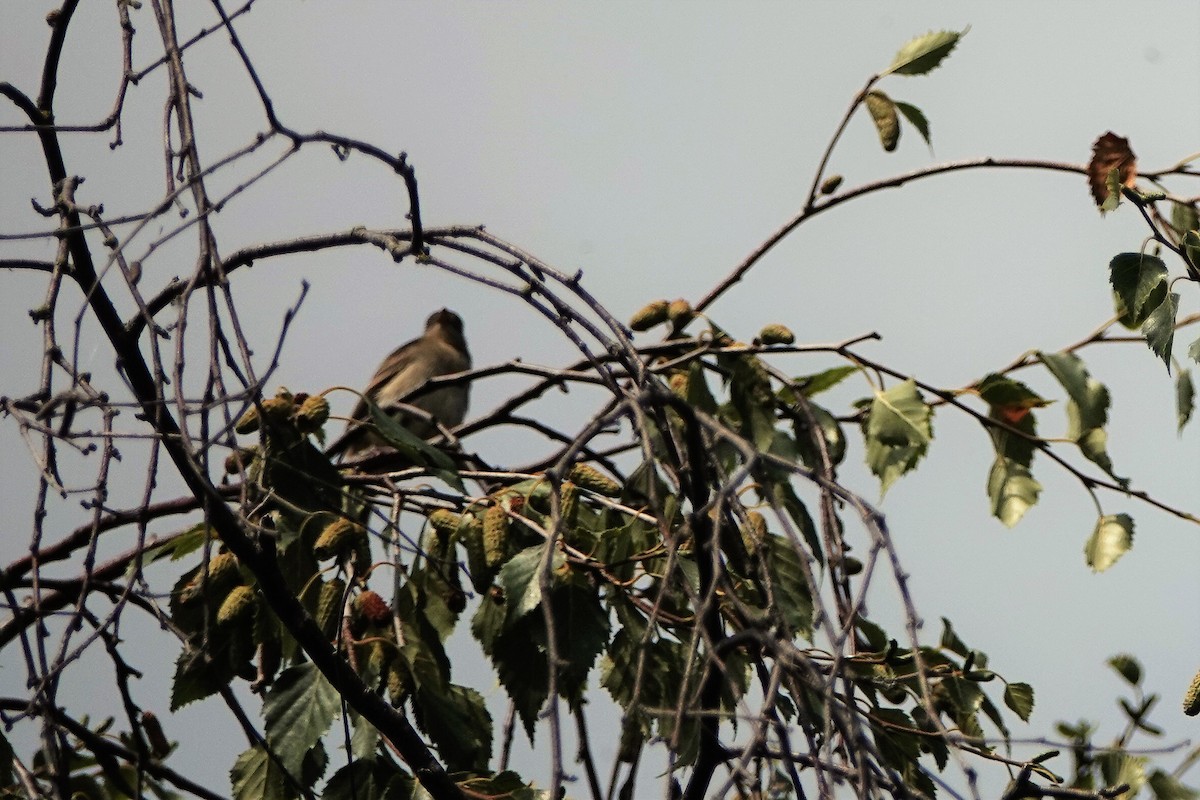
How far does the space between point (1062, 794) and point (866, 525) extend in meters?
0.44

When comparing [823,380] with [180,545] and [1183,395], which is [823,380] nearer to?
[1183,395]

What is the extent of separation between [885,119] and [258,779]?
1952mm

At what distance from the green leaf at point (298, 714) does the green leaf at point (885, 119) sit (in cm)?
169


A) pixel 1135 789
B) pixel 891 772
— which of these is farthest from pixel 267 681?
pixel 1135 789

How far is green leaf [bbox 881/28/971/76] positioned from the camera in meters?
3.31

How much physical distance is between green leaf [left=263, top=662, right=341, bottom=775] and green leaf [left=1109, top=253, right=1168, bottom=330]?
5.45 feet

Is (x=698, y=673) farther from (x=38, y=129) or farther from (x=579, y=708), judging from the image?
(x=38, y=129)

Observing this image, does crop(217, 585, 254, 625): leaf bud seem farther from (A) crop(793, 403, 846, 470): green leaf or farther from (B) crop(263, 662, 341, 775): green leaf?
(A) crop(793, 403, 846, 470): green leaf

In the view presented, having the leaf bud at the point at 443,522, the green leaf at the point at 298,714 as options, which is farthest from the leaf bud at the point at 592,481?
the green leaf at the point at 298,714

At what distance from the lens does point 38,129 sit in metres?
2.46

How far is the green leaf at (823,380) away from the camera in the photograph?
308 cm

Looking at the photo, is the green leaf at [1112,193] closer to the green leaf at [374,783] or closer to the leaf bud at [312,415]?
the leaf bud at [312,415]

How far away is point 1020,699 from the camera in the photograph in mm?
3350

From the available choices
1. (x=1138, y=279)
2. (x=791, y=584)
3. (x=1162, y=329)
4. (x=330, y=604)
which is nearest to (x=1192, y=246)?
(x=1138, y=279)
